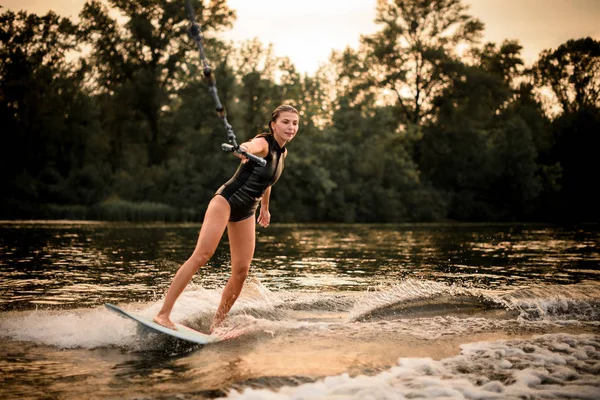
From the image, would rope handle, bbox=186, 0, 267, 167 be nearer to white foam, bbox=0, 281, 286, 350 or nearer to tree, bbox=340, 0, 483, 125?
white foam, bbox=0, 281, 286, 350

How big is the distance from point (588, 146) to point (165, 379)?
53.5m

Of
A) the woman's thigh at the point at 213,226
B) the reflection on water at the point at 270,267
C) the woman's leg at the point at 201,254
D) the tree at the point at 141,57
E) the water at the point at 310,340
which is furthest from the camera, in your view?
the tree at the point at 141,57

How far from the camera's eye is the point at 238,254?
20.4 feet

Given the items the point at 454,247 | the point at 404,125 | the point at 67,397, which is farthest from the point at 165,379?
the point at 404,125

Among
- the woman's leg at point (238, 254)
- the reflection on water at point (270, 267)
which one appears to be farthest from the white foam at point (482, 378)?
the reflection on water at point (270, 267)

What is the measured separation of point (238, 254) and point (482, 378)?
8.81 feet

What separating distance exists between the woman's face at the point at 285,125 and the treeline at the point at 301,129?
3274 centimetres

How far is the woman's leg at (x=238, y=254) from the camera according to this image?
6164 mm

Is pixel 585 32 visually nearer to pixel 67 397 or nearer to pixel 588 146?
pixel 588 146

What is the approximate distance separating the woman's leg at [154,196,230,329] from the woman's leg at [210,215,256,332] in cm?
32

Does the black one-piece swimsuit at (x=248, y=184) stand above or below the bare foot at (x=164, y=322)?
above

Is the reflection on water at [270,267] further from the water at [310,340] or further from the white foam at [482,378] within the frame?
the white foam at [482,378]

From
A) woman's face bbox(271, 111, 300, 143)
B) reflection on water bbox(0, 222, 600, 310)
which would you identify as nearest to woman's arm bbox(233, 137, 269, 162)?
woman's face bbox(271, 111, 300, 143)

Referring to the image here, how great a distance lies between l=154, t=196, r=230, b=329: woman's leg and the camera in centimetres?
563
